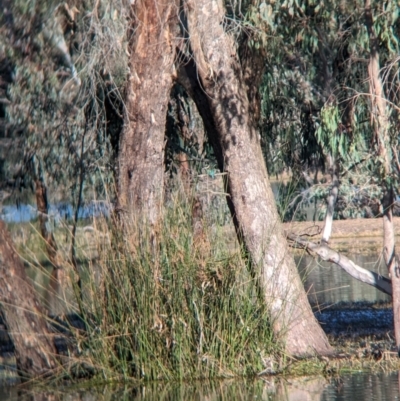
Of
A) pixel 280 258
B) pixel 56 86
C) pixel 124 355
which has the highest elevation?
pixel 56 86

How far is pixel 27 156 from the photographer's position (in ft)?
34.4

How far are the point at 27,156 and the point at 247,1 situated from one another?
9.54 feet

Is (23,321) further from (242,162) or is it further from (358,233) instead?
(358,233)

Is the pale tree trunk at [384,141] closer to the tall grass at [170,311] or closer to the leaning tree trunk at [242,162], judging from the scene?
the leaning tree trunk at [242,162]

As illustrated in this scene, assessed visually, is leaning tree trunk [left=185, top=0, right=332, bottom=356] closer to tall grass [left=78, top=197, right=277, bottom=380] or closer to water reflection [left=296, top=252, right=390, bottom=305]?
tall grass [left=78, top=197, right=277, bottom=380]

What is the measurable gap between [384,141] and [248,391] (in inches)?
120

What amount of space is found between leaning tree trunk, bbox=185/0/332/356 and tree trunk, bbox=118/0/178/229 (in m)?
0.31

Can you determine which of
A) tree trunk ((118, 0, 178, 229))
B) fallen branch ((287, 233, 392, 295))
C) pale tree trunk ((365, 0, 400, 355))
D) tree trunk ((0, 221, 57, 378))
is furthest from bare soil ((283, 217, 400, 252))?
tree trunk ((0, 221, 57, 378))

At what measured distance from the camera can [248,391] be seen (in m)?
7.98

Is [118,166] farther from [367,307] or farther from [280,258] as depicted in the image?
[367,307]

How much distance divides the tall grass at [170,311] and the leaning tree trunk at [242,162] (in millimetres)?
1012

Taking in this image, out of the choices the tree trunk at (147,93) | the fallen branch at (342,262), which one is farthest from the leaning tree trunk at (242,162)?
the fallen branch at (342,262)

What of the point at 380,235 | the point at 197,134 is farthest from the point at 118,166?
the point at 380,235

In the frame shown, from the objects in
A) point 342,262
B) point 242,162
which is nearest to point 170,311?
point 242,162
